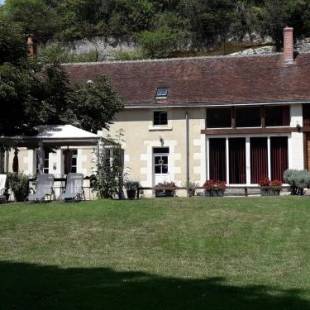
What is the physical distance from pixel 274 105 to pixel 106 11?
Answer: 48.2 m

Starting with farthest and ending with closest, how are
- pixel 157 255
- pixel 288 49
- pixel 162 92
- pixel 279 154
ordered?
pixel 288 49, pixel 162 92, pixel 279 154, pixel 157 255

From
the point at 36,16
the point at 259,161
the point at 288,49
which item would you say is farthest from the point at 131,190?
the point at 36,16

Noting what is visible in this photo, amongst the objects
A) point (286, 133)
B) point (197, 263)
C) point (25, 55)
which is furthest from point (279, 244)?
point (286, 133)

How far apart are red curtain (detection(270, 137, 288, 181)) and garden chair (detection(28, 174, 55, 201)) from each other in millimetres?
11728

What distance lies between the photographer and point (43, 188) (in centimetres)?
1780

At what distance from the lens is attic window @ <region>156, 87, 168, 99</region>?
92.6 feet

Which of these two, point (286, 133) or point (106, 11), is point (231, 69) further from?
point (106, 11)

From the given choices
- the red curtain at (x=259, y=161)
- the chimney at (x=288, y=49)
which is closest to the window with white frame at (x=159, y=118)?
the red curtain at (x=259, y=161)

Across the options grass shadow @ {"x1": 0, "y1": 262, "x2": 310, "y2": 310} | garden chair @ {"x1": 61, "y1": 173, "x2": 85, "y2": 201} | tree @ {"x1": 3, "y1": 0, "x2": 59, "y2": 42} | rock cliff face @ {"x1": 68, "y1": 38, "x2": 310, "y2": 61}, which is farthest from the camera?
tree @ {"x1": 3, "y1": 0, "x2": 59, "y2": 42}

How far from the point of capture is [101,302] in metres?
6.69

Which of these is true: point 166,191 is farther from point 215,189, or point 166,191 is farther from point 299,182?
A: point 299,182

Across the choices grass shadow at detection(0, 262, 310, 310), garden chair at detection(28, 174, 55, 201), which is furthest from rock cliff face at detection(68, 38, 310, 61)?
grass shadow at detection(0, 262, 310, 310)

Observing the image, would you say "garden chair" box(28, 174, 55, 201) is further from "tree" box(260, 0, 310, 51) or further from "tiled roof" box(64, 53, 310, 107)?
"tree" box(260, 0, 310, 51)

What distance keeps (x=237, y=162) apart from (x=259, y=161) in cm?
93
